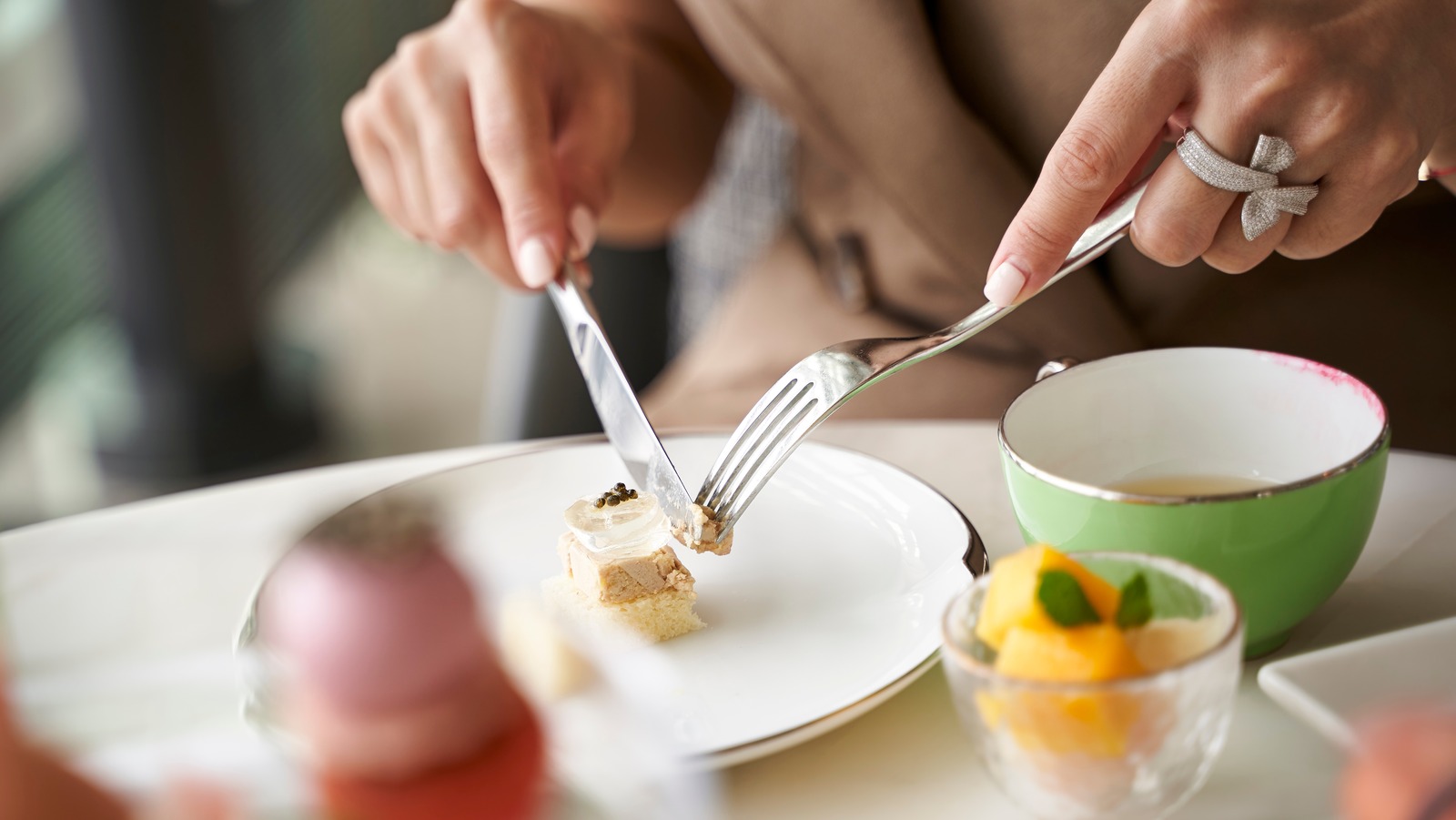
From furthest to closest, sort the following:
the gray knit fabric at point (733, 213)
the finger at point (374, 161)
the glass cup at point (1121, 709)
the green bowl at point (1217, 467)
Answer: the gray knit fabric at point (733, 213) < the finger at point (374, 161) < the green bowl at point (1217, 467) < the glass cup at point (1121, 709)

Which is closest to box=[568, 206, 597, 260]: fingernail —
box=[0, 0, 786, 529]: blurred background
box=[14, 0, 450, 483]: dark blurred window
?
box=[0, 0, 786, 529]: blurred background

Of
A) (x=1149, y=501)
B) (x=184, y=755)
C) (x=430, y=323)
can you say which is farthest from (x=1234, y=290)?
(x=430, y=323)

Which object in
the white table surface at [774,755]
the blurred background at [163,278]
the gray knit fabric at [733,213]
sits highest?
the white table surface at [774,755]

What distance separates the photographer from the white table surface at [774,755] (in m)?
0.16

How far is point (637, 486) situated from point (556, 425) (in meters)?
0.39

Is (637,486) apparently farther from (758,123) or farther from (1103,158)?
(758,123)

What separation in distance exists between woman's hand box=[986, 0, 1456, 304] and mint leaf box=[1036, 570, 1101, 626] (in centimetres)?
24

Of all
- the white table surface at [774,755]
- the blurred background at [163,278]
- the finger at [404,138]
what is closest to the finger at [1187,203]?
the white table surface at [774,755]

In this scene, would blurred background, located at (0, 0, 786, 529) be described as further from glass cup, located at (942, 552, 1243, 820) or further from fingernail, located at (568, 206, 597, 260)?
glass cup, located at (942, 552, 1243, 820)

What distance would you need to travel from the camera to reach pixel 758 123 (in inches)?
40.7

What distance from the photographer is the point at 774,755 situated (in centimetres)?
41

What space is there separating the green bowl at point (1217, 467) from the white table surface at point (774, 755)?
0.05 meters

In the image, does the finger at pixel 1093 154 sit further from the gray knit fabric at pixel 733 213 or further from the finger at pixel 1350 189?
the gray knit fabric at pixel 733 213

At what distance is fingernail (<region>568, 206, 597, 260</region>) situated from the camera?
2.54ft
